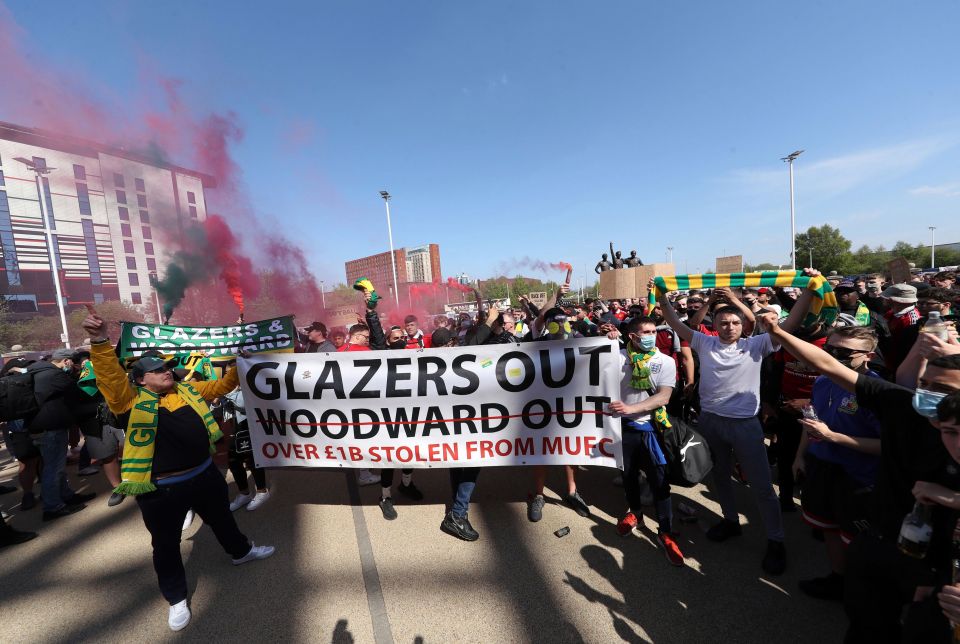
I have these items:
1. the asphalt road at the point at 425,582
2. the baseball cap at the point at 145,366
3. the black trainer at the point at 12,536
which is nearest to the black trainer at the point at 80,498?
the asphalt road at the point at 425,582

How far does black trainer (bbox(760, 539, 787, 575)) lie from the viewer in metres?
2.91

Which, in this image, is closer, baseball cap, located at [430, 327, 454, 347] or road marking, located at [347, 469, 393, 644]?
road marking, located at [347, 469, 393, 644]

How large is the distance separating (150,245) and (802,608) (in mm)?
74124

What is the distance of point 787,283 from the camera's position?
118 inches

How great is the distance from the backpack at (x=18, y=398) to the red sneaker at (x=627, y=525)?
6.09 metres

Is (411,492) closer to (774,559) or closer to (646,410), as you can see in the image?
(646,410)

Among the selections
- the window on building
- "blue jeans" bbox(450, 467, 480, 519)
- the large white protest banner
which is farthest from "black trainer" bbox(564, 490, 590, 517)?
the window on building

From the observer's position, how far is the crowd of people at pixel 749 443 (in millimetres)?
1688

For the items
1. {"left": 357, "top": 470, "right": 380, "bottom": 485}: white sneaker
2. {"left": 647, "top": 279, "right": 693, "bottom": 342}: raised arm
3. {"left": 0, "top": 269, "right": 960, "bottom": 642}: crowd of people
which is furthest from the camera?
{"left": 357, "top": 470, "right": 380, "bottom": 485}: white sneaker

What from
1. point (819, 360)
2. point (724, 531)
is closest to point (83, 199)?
point (724, 531)

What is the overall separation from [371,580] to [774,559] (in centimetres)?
306

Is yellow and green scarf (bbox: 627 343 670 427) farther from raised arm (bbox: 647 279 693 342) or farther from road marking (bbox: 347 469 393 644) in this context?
road marking (bbox: 347 469 393 644)

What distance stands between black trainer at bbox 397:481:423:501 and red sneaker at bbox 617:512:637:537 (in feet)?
6.86

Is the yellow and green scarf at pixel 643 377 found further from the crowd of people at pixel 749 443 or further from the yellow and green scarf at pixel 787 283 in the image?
the yellow and green scarf at pixel 787 283
